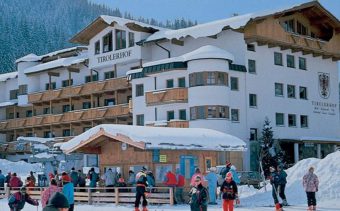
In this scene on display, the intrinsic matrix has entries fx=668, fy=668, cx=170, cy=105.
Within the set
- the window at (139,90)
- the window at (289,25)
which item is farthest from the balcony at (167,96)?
the window at (289,25)

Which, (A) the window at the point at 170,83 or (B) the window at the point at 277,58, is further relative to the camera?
(B) the window at the point at 277,58

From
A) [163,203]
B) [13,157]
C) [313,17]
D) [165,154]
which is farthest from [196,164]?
[13,157]

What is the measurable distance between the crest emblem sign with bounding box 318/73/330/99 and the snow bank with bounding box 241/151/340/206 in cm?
2471

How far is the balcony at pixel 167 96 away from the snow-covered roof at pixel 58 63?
12319 millimetres

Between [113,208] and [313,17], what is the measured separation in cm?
3217

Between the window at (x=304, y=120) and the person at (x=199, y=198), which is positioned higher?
the window at (x=304, y=120)

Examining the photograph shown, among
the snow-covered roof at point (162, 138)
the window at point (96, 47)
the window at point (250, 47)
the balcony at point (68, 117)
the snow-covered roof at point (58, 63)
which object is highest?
the window at point (96, 47)

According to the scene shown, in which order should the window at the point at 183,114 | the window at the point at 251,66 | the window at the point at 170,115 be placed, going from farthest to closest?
the window at the point at 170,115, the window at the point at 251,66, the window at the point at 183,114

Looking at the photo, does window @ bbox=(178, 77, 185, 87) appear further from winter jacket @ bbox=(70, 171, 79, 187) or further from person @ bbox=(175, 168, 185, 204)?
person @ bbox=(175, 168, 185, 204)

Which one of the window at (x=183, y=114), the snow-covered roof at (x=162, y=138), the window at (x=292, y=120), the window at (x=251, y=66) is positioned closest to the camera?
the snow-covered roof at (x=162, y=138)

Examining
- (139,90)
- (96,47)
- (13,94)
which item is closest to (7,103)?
(13,94)

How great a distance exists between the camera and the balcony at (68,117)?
2183 inches

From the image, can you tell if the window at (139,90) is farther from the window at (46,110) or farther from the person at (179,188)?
the person at (179,188)

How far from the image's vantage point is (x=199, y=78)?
45781 mm
